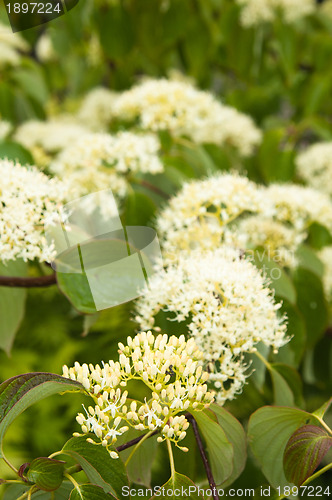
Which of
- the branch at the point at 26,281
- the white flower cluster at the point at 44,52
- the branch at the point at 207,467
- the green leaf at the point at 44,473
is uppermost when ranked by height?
the white flower cluster at the point at 44,52

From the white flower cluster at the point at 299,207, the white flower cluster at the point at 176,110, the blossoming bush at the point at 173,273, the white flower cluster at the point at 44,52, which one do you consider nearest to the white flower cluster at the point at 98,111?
the blossoming bush at the point at 173,273

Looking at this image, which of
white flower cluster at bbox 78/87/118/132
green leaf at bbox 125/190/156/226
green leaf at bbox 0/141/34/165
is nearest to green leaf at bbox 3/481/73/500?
green leaf at bbox 125/190/156/226

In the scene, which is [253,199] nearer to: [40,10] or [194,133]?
[40,10]

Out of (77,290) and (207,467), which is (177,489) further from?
(77,290)

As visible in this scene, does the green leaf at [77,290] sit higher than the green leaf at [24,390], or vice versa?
the green leaf at [24,390]

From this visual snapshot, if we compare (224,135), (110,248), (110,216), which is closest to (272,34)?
(224,135)

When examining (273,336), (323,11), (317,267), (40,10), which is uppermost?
(40,10)

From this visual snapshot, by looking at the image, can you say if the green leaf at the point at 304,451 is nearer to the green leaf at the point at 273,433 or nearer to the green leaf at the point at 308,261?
the green leaf at the point at 273,433
